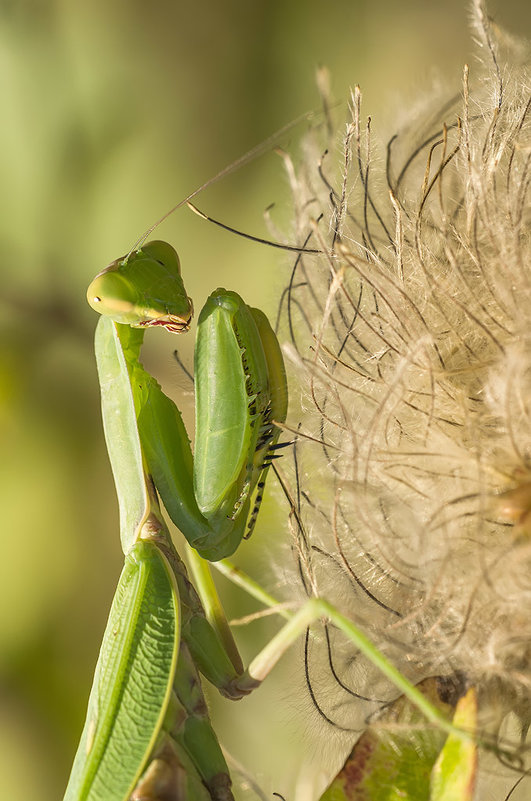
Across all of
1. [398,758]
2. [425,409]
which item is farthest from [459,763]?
[425,409]

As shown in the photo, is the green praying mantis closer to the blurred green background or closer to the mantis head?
the mantis head

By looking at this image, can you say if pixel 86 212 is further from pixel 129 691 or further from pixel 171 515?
pixel 129 691

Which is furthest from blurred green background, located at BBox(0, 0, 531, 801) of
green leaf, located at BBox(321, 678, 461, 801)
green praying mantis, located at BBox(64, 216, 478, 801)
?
green leaf, located at BBox(321, 678, 461, 801)

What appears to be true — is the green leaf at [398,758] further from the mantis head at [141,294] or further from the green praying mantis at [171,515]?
the mantis head at [141,294]

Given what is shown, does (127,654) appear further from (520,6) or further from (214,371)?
(520,6)

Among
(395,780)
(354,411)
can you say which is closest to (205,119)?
(354,411)

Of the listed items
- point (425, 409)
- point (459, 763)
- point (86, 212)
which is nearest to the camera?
point (459, 763)
